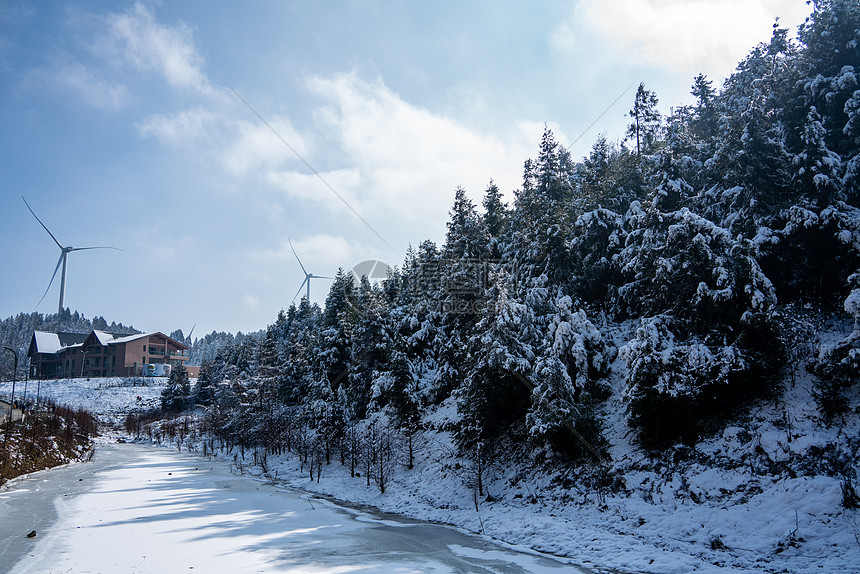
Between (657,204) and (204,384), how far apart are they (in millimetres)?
79436

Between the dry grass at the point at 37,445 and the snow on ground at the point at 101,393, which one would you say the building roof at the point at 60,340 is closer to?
the snow on ground at the point at 101,393

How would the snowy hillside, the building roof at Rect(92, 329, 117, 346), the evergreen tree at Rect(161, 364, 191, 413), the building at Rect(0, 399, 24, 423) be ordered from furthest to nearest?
1. the building roof at Rect(92, 329, 117, 346)
2. the evergreen tree at Rect(161, 364, 191, 413)
3. the building at Rect(0, 399, 24, 423)
4. the snowy hillside

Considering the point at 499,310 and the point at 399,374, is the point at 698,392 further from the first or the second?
the point at 399,374

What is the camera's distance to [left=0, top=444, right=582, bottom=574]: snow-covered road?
13.5m

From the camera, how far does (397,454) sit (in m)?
32.3

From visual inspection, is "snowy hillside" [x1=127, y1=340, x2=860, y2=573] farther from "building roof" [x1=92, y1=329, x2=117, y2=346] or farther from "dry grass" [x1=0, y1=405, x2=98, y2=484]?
"building roof" [x1=92, y1=329, x2=117, y2=346]

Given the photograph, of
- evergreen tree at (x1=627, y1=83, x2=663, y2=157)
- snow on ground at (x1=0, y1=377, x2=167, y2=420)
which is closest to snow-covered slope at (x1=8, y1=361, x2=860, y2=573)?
evergreen tree at (x1=627, y1=83, x2=663, y2=157)

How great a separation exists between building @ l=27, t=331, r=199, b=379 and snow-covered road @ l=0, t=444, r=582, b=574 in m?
94.1

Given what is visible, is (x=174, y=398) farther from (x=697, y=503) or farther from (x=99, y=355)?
(x=697, y=503)

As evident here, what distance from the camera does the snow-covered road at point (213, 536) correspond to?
13547 millimetres

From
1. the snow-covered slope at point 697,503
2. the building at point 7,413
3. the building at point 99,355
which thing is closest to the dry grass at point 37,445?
the building at point 7,413

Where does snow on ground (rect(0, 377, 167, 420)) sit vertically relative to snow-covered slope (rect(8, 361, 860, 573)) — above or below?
above

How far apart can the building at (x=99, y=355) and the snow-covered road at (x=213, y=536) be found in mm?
94137

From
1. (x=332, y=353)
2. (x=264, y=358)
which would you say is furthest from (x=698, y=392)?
(x=264, y=358)
